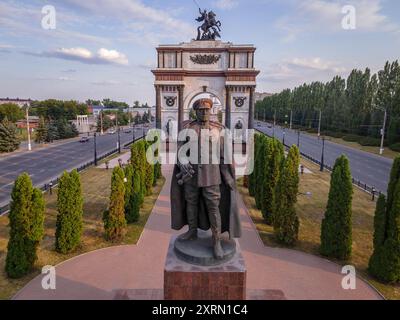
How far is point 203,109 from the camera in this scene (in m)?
7.40

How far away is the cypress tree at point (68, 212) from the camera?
12.9 meters

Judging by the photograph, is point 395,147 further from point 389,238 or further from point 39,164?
point 39,164

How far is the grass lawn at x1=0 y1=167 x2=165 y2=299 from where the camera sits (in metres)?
11.2

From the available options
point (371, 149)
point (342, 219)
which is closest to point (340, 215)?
point (342, 219)

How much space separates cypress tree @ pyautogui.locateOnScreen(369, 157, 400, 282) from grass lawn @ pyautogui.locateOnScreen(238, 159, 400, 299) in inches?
18.5

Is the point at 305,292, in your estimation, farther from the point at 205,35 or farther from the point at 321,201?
the point at 205,35

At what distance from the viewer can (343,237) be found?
13.0 metres

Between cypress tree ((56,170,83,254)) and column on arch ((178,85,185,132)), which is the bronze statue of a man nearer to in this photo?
cypress tree ((56,170,83,254))

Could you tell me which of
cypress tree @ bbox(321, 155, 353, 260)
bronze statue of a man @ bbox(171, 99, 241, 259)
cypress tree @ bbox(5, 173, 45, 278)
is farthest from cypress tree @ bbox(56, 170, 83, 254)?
cypress tree @ bbox(321, 155, 353, 260)

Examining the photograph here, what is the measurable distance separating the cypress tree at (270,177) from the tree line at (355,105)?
125 feet

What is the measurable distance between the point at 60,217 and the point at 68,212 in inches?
16.4

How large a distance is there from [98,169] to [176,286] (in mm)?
27410

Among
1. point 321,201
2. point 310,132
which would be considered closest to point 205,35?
point 321,201

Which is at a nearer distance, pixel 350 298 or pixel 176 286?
pixel 176 286
